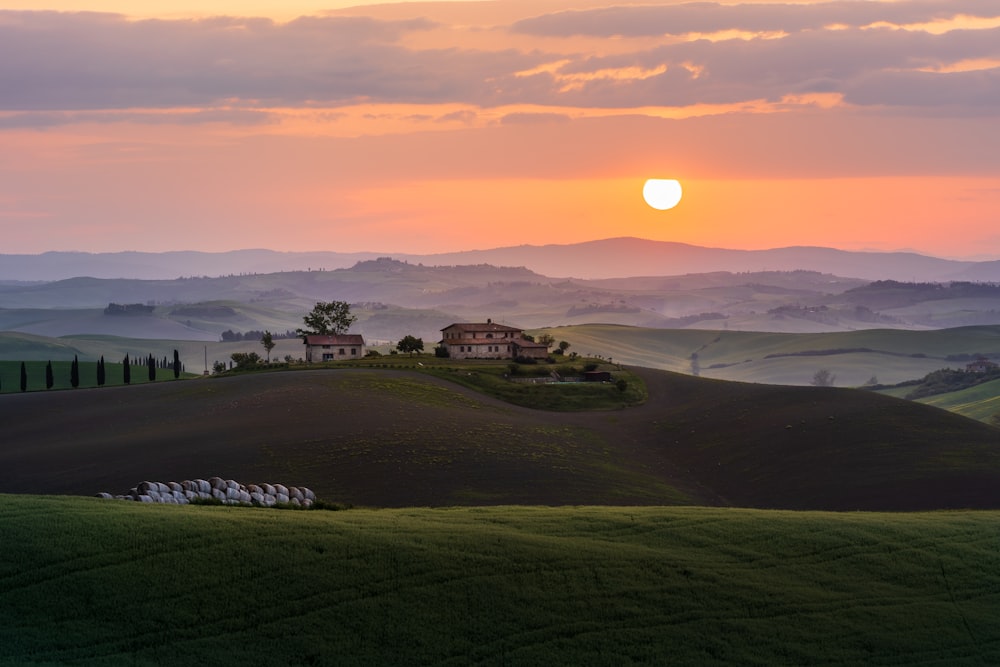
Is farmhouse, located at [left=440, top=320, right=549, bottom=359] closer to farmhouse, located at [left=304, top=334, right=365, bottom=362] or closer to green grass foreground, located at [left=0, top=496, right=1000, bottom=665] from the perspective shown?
farmhouse, located at [left=304, top=334, right=365, bottom=362]

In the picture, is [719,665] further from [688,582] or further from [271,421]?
[271,421]

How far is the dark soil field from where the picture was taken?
65438mm

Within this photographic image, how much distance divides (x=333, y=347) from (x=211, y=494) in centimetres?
9771

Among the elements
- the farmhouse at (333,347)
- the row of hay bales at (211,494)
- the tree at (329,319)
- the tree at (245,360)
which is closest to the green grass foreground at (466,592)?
the row of hay bales at (211,494)

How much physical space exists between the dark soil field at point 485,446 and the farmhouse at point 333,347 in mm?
36332

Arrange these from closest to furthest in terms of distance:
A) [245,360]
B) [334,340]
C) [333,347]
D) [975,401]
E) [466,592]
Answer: [466,592]
[245,360]
[333,347]
[334,340]
[975,401]

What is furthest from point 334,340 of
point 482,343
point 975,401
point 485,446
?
point 975,401

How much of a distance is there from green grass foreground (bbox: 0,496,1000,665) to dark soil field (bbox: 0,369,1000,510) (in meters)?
19.4

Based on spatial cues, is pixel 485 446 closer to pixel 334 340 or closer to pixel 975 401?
pixel 334 340

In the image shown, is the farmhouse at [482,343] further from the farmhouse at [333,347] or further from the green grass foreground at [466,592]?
the green grass foreground at [466,592]

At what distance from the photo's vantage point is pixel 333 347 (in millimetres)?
148375

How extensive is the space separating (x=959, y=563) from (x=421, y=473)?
34.8 m

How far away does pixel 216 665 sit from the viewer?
30.3 meters

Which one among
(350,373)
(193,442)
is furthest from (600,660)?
(350,373)
